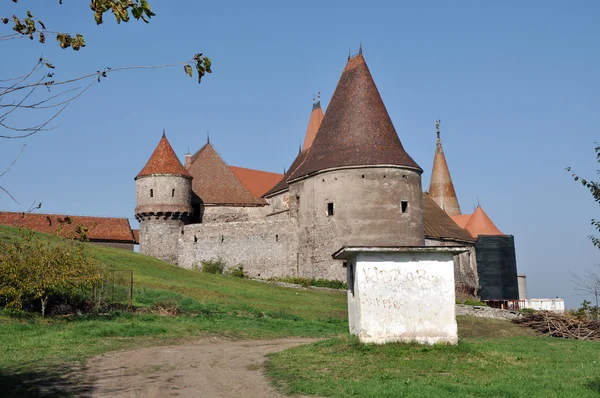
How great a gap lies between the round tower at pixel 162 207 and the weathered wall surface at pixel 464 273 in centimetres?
1670

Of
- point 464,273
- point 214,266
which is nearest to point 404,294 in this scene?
point 214,266

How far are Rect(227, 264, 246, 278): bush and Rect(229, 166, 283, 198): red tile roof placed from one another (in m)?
9.92

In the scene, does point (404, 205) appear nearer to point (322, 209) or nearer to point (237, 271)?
point (322, 209)

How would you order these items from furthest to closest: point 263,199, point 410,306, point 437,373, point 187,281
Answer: point 263,199
point 187,281
point 410,306
point 437,373

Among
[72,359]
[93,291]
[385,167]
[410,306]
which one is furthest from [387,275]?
[385,167]

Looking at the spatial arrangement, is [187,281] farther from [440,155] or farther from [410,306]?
[440,155]

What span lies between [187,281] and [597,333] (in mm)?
19066

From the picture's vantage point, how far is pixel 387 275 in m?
15.2

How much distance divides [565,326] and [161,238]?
94.8ft

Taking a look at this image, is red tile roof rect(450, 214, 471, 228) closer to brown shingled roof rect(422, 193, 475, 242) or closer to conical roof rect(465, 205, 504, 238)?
conical roof rect(465, 205, 504, 238)

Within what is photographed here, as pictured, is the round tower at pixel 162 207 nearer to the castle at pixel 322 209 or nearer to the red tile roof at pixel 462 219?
the castle at pixel 322 209

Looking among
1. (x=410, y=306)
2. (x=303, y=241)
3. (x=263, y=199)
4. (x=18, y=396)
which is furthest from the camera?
(x=263, y=199)

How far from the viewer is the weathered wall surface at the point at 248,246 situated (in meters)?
43.2

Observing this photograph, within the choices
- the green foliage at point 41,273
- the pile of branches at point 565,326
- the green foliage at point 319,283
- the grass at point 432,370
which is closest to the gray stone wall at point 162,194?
the green foliage at point 319,283
